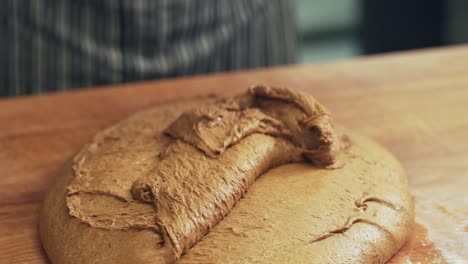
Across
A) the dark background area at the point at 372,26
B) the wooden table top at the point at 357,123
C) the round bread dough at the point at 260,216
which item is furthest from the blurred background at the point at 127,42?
the dark background area at the point at 372,26

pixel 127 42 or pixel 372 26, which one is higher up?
pixel 127 42

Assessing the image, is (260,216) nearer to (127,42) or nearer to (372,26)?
(127,42)

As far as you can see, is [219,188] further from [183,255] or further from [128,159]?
[128,159]

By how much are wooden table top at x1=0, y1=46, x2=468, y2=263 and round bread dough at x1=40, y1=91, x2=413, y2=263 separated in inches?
3.3

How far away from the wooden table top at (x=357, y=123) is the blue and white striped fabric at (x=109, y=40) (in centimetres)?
21

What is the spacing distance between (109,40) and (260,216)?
1.19 meters

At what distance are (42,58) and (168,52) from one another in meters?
0.42

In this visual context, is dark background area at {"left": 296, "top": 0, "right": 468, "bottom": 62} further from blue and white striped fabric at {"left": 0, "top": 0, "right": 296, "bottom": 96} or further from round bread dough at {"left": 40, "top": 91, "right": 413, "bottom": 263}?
round bread dough at {"left": 40, "top": 91, "right": 413, "bottom": 263}

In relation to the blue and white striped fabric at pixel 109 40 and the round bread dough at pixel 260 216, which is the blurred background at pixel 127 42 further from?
the round bread dough at pixel 260 216

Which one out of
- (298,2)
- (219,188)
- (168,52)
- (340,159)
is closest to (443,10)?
(298,2)

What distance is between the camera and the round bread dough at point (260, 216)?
3.86 feet

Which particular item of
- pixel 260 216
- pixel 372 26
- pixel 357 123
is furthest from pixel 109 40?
pixel 372 26

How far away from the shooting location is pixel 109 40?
2.23 meters

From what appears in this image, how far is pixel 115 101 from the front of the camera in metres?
2.00
